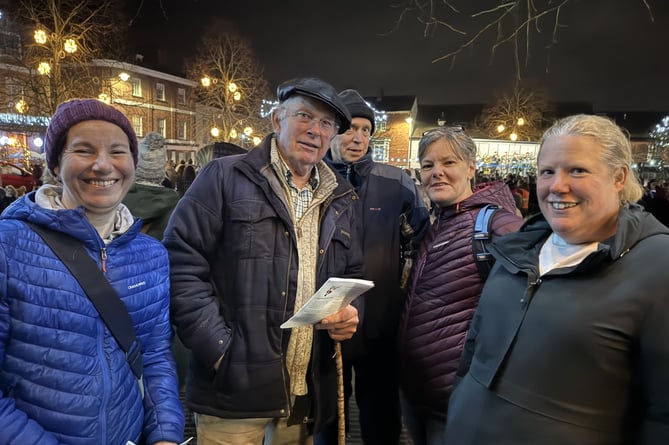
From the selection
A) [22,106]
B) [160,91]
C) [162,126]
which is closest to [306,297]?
[22,106]

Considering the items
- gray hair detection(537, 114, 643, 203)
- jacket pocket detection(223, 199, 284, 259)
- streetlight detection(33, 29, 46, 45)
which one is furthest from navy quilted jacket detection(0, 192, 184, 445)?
streetlight detection(33, 29, 46, 45)

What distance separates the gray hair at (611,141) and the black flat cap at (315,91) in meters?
1.15

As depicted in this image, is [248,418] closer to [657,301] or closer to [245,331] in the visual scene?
[245,331]

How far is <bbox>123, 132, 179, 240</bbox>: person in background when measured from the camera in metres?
3.01

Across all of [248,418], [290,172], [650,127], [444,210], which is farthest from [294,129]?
[650,127]

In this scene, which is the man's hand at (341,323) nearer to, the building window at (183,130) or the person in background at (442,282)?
the person in background at (442,282)

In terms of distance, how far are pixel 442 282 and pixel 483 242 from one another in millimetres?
318

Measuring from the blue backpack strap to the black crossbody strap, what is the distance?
66.9 inches

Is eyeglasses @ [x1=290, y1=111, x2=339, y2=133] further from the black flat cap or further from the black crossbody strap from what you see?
the black crossbody strap

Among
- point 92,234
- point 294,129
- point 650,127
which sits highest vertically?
point 650,127

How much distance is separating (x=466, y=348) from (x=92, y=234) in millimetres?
1741

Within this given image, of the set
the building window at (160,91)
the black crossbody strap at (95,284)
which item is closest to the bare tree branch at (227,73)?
the building window at (160,91)

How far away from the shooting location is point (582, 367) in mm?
1430

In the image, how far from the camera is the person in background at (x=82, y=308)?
1354 millimetres
